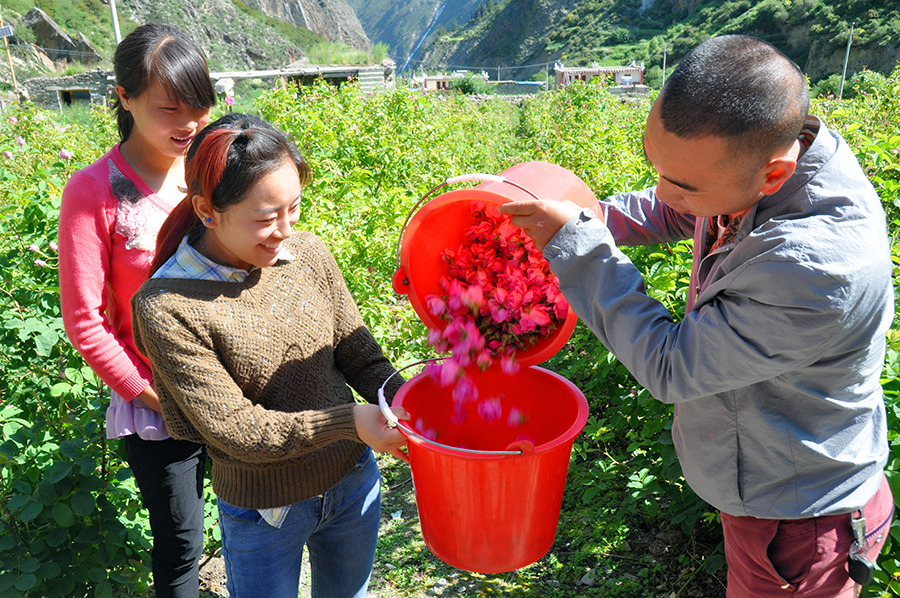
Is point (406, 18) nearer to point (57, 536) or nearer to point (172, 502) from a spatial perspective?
point (57, 536)

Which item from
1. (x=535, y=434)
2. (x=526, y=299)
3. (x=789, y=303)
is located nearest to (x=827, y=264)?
(x=789, y=303)

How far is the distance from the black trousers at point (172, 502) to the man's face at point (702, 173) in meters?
1.39

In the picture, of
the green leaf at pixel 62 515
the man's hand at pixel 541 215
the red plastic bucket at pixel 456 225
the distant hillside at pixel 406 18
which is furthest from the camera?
the distant hillside at pixel 406 18

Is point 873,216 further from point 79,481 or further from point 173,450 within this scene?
point 79,481

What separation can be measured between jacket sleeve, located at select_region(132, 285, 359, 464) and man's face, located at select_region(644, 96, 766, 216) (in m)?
0.84

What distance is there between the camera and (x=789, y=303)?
0.88 meters

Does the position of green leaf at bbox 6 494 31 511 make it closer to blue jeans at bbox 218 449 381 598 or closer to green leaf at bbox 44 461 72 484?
green leaf at bbox 44 461 72 484

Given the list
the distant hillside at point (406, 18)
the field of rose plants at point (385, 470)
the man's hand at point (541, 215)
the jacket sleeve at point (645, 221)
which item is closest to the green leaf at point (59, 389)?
the field of rose plants at point (385, 470)

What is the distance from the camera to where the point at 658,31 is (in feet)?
201

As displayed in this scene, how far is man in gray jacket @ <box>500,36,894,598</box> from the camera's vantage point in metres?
0.89

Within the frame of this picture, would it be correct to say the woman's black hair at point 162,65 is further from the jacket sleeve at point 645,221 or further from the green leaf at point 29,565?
the green leaf at point 29,565

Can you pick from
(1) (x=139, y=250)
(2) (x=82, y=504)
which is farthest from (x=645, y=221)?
(2) (x=82, y=504)

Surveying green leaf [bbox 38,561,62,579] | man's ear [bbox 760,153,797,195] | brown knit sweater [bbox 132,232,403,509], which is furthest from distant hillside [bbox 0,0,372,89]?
man's ear [bbox 760,153,797,195]

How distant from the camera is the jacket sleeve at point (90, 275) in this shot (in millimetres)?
1497
